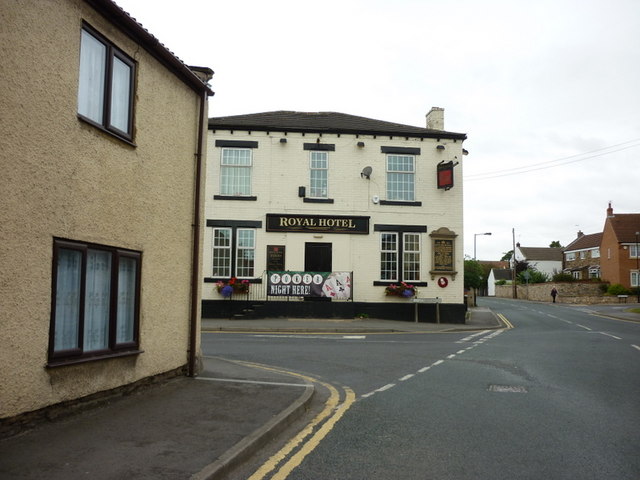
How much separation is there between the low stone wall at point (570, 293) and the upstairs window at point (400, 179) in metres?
38.2

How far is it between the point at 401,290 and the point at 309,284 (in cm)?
405

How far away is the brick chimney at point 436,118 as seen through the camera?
2758 centimetres

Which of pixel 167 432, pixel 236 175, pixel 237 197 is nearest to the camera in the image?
pixel 167 432

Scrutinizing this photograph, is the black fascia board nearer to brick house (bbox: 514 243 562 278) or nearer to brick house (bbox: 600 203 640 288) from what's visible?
brick house (bbox: 600 203 640 288)

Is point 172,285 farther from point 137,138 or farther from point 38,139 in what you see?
point 38,139

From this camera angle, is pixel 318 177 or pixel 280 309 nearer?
pixel 280 309

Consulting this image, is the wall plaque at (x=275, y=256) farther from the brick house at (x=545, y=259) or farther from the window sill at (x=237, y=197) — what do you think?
the brick house at (x=545, y=259)

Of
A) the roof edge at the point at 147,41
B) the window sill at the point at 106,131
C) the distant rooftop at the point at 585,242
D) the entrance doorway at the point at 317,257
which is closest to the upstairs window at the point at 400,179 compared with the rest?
the entrance doorway at the point at 317,257

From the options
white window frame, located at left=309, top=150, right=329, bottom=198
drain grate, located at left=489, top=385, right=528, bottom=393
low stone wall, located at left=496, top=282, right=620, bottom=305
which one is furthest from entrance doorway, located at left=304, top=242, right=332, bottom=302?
low stone wall, located at left=496, top=282, right=620, bottom=305

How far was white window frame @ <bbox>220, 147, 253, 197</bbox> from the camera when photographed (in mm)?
25375

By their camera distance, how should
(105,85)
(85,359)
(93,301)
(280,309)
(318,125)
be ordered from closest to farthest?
1. (85,359)
2. (93,301)
3. (105,85)
4. (280,309)
5. (318,125)

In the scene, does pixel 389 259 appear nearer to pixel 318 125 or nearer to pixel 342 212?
pixel 342 212

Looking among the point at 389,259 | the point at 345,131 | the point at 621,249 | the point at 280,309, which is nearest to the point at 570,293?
the point at 621,249

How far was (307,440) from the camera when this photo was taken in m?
6.24
